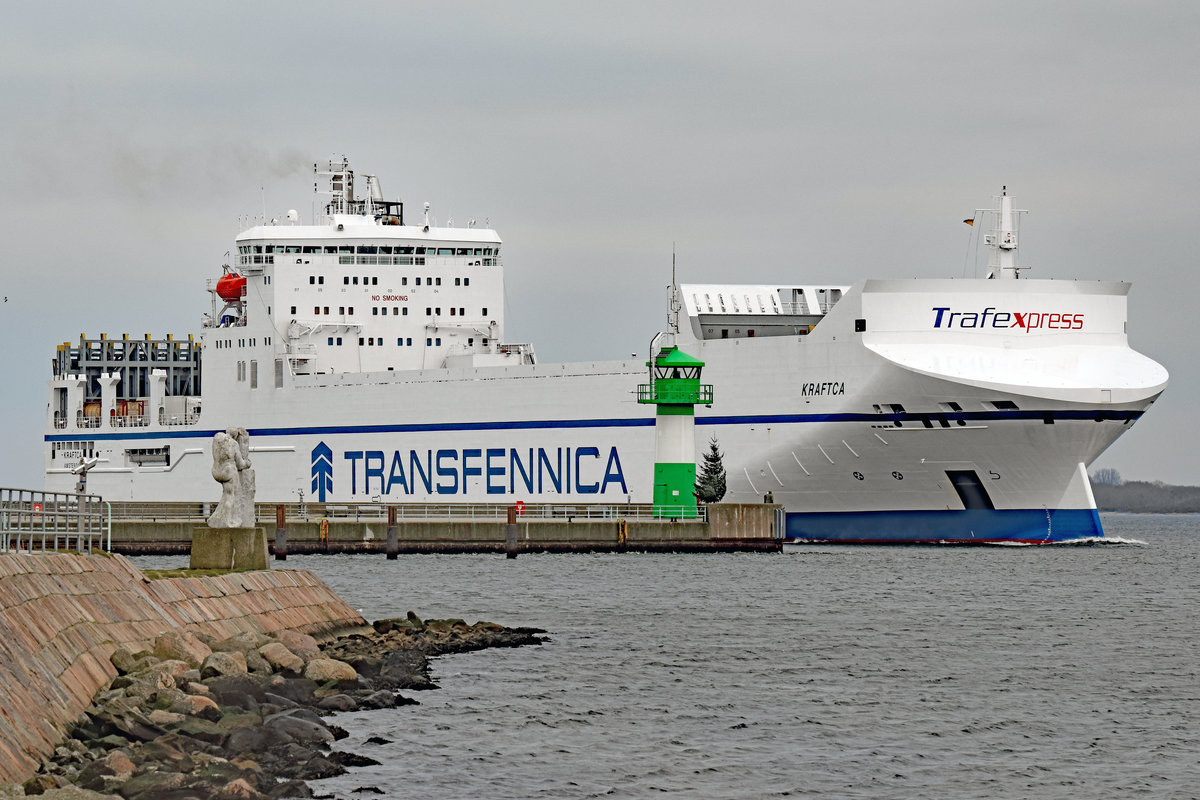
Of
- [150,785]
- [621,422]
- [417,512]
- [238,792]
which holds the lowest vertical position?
[238,792]

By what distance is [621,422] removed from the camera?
47875 millimetres

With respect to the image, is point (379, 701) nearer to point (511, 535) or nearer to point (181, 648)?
point (181, 648)

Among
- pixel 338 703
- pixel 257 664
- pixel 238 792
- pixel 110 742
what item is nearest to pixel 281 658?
pixel 257 664

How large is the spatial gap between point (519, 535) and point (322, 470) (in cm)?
1491

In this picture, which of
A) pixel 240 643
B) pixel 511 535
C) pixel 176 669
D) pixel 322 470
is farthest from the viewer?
pixel 322 470

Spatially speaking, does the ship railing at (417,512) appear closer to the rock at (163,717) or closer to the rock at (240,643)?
the rock at (240,643)

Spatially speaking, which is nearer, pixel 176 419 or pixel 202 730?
pixel 202 730

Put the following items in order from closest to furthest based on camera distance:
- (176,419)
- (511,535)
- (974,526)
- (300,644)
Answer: (300,644), (511,535), (974,526), (176,419)

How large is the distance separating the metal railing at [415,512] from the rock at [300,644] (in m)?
21.3

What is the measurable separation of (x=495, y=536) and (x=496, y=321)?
14.9 m

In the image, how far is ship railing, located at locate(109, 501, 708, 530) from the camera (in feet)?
139

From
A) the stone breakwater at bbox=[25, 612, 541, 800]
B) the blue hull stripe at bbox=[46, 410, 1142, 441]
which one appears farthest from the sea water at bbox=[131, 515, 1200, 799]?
the blue hull stripe at bbox=[46, 410, 1142, 441]

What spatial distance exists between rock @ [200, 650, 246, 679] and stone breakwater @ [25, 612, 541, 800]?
13 mm

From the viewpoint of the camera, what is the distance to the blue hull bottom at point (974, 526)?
43344 mm
